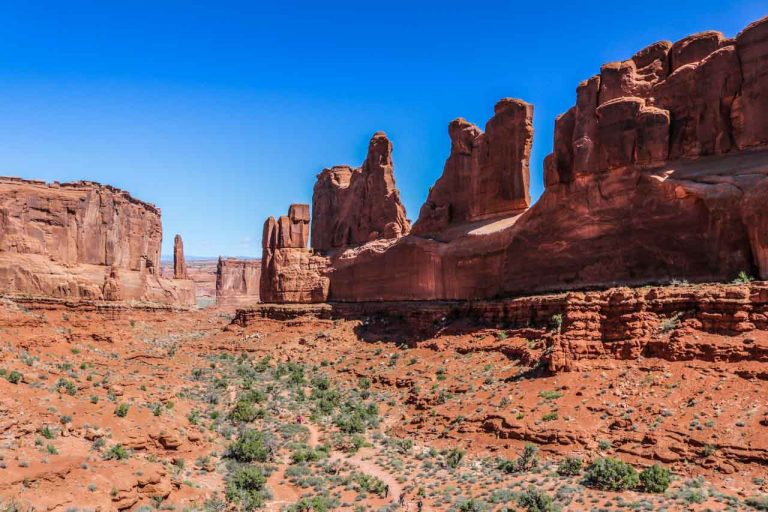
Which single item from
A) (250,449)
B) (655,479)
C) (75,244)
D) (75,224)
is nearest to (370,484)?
(250,449)

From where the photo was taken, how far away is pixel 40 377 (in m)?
21.4

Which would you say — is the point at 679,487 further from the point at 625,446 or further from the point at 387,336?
the point at 387,336

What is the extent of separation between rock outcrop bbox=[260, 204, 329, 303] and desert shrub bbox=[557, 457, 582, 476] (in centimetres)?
3604

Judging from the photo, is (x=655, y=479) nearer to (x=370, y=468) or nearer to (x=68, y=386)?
(x=370, y=468)

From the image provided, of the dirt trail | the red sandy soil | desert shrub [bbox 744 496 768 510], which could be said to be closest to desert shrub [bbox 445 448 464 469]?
the red sandy soil

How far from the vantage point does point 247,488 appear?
19.4 metres

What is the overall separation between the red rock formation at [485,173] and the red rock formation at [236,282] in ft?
242

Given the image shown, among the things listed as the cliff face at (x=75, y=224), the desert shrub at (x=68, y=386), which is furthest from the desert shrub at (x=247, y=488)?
the cliff face at (x=75, y=224)

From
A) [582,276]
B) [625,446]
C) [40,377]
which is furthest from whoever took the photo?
[582,276]

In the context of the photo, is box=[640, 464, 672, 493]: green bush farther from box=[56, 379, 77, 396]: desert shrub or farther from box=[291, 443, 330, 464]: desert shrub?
box=[56, 379, 77, 396]: desert shrub

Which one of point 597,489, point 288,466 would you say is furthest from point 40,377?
point 597,489

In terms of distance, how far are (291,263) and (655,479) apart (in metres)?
42.6

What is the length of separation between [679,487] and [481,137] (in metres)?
28.6

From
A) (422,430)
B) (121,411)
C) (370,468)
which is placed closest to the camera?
(121,411)
